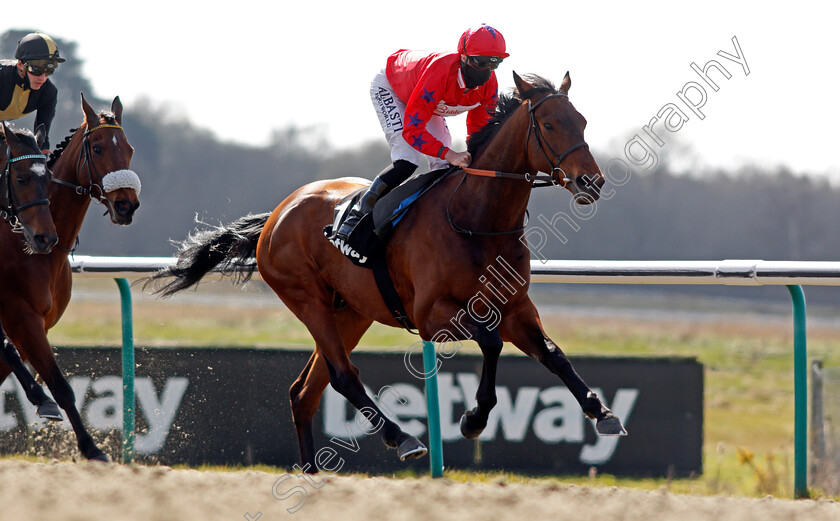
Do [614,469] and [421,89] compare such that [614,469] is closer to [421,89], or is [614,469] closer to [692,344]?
[421,89]

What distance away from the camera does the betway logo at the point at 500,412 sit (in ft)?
17.5

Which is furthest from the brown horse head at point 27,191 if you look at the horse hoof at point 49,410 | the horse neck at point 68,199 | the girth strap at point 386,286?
the girth strap at point 386,286

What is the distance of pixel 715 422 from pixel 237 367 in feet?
18.4

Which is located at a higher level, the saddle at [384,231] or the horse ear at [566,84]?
the horse ear at [566,84]

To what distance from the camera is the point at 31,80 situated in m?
5.00

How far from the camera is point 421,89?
413 cm

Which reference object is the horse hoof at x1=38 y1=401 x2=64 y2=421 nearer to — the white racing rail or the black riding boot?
Result: the white racing rail

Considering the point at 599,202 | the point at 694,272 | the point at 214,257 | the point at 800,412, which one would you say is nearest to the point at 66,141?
the point at 214,257

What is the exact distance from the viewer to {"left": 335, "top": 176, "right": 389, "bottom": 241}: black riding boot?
433 cm

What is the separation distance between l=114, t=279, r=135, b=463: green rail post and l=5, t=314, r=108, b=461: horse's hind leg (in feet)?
2.30

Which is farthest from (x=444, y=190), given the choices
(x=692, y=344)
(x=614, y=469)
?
(x=692, y=344)

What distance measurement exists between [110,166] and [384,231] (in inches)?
59.0

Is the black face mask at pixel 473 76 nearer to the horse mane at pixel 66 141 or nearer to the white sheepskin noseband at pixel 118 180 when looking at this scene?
the white sheepskin noseband at pixel 118 180

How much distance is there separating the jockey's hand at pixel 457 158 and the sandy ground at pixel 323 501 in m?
1.40
